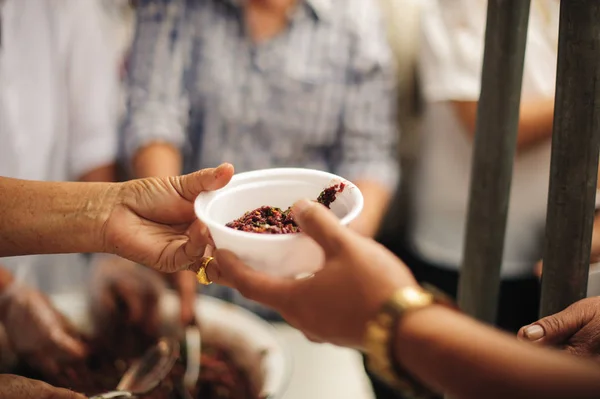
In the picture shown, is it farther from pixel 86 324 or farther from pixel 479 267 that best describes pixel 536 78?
pixel 86 324

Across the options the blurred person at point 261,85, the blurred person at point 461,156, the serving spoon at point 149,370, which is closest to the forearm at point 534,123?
the blurred person at point 461,156

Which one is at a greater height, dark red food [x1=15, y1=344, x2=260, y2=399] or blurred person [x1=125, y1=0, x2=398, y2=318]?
blurred person [x1=125, y1=0, x2=398, y2=318]

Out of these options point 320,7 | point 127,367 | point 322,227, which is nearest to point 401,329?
point 322,227

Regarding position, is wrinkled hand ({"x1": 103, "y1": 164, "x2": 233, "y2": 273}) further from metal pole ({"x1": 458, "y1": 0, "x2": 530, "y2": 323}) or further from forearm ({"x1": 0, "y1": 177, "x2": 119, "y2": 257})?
metal pole ({"x1": 458, "y1": 0, "x2": 530, "y2": 323})

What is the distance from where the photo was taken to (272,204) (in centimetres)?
83

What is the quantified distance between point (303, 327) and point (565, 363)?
274 millimetres

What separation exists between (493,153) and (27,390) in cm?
77

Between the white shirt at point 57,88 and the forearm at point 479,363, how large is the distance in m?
1.47

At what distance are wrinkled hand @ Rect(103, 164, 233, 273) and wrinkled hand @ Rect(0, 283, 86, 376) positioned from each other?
1.37 ft

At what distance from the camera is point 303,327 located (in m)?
0.65

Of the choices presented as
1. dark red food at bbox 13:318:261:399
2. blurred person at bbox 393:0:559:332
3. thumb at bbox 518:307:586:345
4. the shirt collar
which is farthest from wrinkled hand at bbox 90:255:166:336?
the shirt collar

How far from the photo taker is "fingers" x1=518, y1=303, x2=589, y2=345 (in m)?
0.71

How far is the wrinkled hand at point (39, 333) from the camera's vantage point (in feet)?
3.87

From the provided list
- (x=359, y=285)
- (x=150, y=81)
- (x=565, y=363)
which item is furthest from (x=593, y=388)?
(x=150, y=81)
